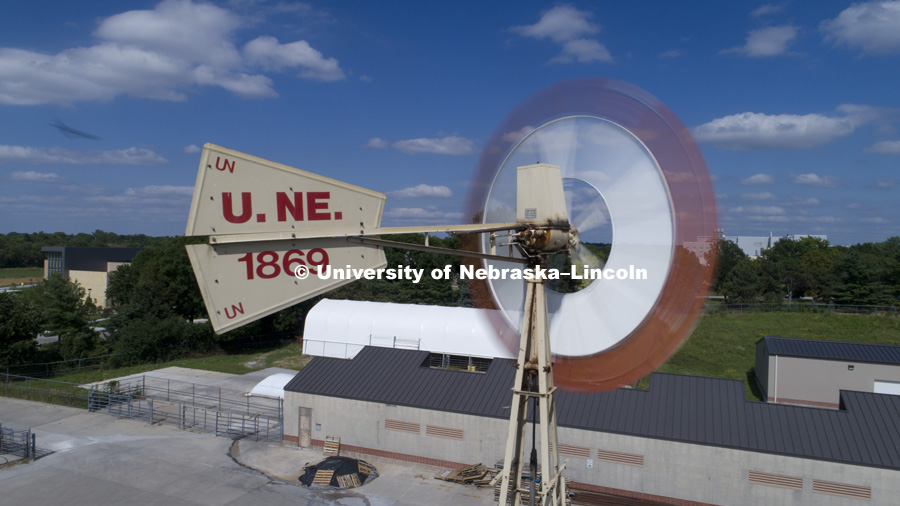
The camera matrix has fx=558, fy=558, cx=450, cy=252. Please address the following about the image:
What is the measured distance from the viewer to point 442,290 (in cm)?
5359

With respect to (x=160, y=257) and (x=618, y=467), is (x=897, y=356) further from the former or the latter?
(x=160, y=257)

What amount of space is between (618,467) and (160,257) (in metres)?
42.9

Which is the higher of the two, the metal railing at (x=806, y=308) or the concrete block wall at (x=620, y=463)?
the metal railing at (x=806, y=308)

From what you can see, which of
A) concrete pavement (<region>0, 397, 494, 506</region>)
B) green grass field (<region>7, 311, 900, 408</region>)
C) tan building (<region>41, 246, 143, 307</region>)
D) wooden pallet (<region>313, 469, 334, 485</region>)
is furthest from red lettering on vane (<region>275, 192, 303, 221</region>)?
tan building (<region>41, 246, 143, 307</region>)

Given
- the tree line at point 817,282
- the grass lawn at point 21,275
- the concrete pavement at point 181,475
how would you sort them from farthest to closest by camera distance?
the grass lawn at point 21,275 → the tree line at point 817,282 → the concrete pavement at point 181,475

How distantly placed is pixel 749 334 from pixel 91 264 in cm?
7665

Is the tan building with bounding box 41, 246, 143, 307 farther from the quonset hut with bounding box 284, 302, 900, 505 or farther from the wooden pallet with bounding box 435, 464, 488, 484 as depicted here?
the wooden pallet with bounding box 435, 464, 488, 484

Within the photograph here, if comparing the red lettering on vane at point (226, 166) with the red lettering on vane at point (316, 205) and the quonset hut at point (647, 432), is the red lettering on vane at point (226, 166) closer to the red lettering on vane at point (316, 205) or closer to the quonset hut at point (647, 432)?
the red lettering on vane at point (316, 205)

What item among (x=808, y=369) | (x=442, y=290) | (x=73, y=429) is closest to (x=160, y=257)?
(x=442, y=290)

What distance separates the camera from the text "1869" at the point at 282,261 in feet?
15.8

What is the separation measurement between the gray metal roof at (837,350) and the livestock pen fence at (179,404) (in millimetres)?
21551

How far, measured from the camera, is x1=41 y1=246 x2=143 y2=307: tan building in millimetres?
67688

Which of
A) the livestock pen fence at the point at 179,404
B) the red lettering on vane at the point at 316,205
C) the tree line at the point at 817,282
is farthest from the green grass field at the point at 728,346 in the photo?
the red lettering on vane at the point at 316,205

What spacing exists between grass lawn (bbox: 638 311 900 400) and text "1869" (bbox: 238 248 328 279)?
24.6 metres
